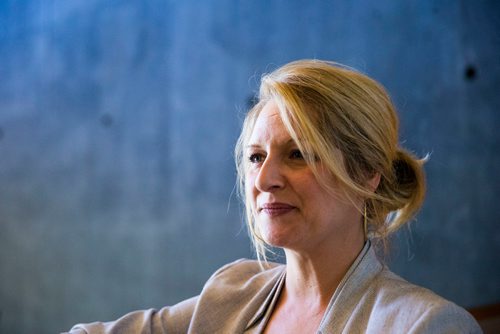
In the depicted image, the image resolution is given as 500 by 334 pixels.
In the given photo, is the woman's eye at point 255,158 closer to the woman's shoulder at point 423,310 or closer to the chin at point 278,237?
the chin at point 278,237

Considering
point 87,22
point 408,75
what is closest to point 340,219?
point 87,22

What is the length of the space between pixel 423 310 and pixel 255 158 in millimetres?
528

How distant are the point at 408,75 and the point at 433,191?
2.81ft

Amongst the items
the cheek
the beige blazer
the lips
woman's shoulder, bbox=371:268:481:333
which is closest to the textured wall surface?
the beige blazer

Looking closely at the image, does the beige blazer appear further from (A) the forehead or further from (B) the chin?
(A) the forehead

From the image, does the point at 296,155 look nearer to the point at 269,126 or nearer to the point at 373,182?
the point at 269,126

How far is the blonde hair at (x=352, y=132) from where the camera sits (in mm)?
1352

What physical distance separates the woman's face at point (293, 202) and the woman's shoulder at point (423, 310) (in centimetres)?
19

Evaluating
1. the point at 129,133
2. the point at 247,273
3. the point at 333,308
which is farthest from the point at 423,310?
the point at 129,133

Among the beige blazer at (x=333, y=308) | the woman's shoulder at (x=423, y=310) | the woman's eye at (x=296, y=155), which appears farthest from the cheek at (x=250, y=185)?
the woman's shoulder at (x=423, y=310)

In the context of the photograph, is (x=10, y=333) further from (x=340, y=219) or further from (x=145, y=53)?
(x=340, y=219)

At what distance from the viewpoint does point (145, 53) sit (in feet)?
9.81

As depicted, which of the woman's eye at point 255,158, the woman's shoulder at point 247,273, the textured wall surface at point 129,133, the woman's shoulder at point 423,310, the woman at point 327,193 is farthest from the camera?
the textured wall surface at point 129,133

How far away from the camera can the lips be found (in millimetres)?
1373
